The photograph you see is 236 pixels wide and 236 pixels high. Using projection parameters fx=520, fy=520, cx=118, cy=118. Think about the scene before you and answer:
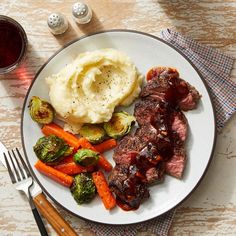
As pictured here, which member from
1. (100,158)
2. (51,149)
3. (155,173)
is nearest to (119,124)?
(100,158)

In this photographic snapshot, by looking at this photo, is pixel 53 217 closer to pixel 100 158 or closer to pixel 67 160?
pixel 67 160

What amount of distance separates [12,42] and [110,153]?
58.9 inches

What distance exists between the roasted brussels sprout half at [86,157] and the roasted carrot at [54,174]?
0.69 feet

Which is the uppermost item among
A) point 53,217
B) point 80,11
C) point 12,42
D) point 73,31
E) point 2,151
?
point 80,11

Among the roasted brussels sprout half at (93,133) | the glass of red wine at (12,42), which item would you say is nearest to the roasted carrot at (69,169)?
the roasted brussels sprout half at (93,133)

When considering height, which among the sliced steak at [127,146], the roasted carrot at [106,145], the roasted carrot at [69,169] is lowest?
the roasted carrot at [69,169]

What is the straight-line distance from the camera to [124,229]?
17.3ft

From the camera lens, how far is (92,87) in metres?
5.21

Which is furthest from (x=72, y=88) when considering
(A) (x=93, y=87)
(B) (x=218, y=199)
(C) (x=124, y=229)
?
(B) (x=218, y=199)

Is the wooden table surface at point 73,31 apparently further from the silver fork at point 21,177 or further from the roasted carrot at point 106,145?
the roasted carrot at point 106,145

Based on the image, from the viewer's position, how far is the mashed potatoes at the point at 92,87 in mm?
5125

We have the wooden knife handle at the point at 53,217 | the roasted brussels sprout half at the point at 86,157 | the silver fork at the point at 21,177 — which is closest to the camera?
the roasted brussels sprout half at the point at 86,157

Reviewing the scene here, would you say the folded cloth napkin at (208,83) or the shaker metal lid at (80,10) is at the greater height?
the shaker metal lid at (80,10)

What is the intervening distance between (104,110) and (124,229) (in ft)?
4.04
